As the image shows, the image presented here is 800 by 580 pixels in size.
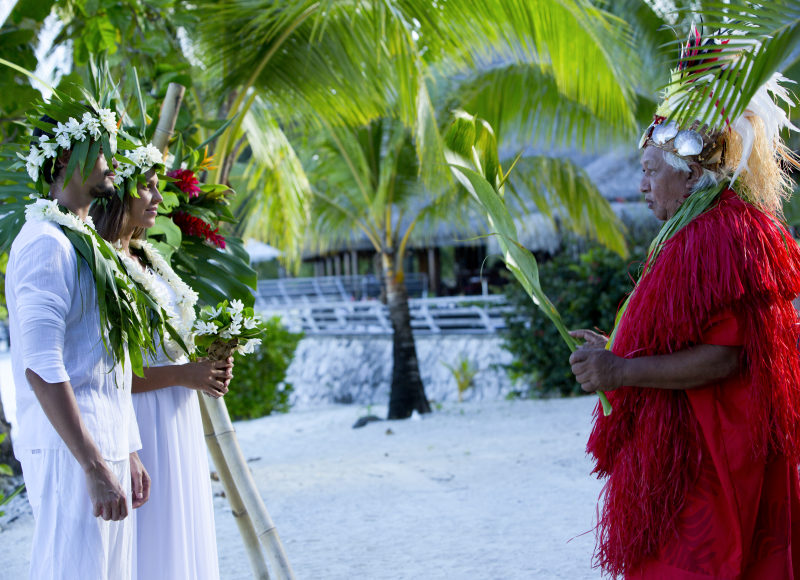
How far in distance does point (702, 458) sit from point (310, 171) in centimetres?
734

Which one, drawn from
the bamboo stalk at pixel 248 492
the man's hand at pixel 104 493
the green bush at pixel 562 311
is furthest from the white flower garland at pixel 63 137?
the green bush at pixel 562 311

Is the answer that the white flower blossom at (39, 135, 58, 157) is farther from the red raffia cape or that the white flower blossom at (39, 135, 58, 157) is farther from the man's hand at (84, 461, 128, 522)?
the red raffia cape

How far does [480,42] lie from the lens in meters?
4.12

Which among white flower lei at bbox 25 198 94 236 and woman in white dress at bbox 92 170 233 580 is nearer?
white flower lei at bbox 25 198 94 236

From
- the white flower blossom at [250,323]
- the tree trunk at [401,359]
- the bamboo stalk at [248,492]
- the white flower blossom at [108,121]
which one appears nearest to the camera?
the white flower blossom at [108,121]

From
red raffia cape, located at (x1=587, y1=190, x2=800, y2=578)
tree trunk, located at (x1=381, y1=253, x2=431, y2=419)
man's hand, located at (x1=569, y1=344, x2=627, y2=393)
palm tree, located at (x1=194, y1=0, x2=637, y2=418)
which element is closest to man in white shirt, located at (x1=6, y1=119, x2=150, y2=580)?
man's hand, located at (x1=569, y1=344, x2=627, y2=393)

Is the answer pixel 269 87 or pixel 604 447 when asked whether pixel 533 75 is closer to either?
pixel 269 87

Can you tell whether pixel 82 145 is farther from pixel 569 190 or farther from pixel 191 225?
pixel 569 190

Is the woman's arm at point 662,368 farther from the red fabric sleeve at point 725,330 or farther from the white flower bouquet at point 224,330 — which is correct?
the white flower bouquet at point 224,330

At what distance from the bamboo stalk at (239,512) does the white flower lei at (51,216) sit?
1.20m

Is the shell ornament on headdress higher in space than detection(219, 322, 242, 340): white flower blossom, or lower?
higher

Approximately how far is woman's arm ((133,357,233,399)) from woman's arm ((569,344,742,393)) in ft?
3.58

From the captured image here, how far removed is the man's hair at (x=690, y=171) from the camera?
5.51 feet

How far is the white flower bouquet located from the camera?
2.04 m
